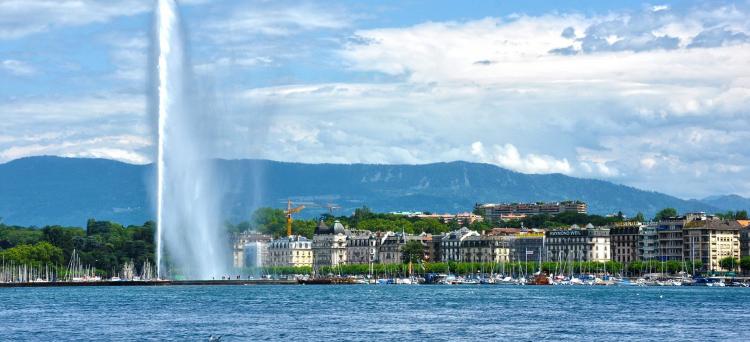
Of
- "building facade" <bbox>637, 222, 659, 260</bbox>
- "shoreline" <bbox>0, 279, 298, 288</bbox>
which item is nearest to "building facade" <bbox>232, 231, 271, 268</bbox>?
"shoreline" <bbox>0, 279, 298, 288</bbox>

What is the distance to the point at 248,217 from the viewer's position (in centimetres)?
18475

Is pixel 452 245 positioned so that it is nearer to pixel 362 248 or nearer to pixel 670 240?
pixel 362 248

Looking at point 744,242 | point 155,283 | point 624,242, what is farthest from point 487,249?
point 155,283

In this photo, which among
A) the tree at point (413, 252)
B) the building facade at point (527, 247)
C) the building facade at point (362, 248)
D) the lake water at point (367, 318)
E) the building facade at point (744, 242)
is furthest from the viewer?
the building facade at point (362, 248)

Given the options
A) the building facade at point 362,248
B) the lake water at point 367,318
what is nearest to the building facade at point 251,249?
the building facade at point 362,248

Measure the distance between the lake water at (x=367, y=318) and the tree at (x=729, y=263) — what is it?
191 ft

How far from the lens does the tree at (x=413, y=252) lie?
595ft

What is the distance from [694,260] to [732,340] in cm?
10764

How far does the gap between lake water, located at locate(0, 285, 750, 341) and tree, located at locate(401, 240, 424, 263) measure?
Result: 88.6 m

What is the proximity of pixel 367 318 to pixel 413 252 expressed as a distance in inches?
4608

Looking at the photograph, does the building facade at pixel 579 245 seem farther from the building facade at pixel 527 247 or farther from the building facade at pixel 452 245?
the building facade at pixel 452 245

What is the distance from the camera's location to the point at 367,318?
214 feet

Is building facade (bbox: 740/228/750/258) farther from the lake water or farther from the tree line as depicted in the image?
the lake water

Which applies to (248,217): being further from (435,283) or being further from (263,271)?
(435,283)
